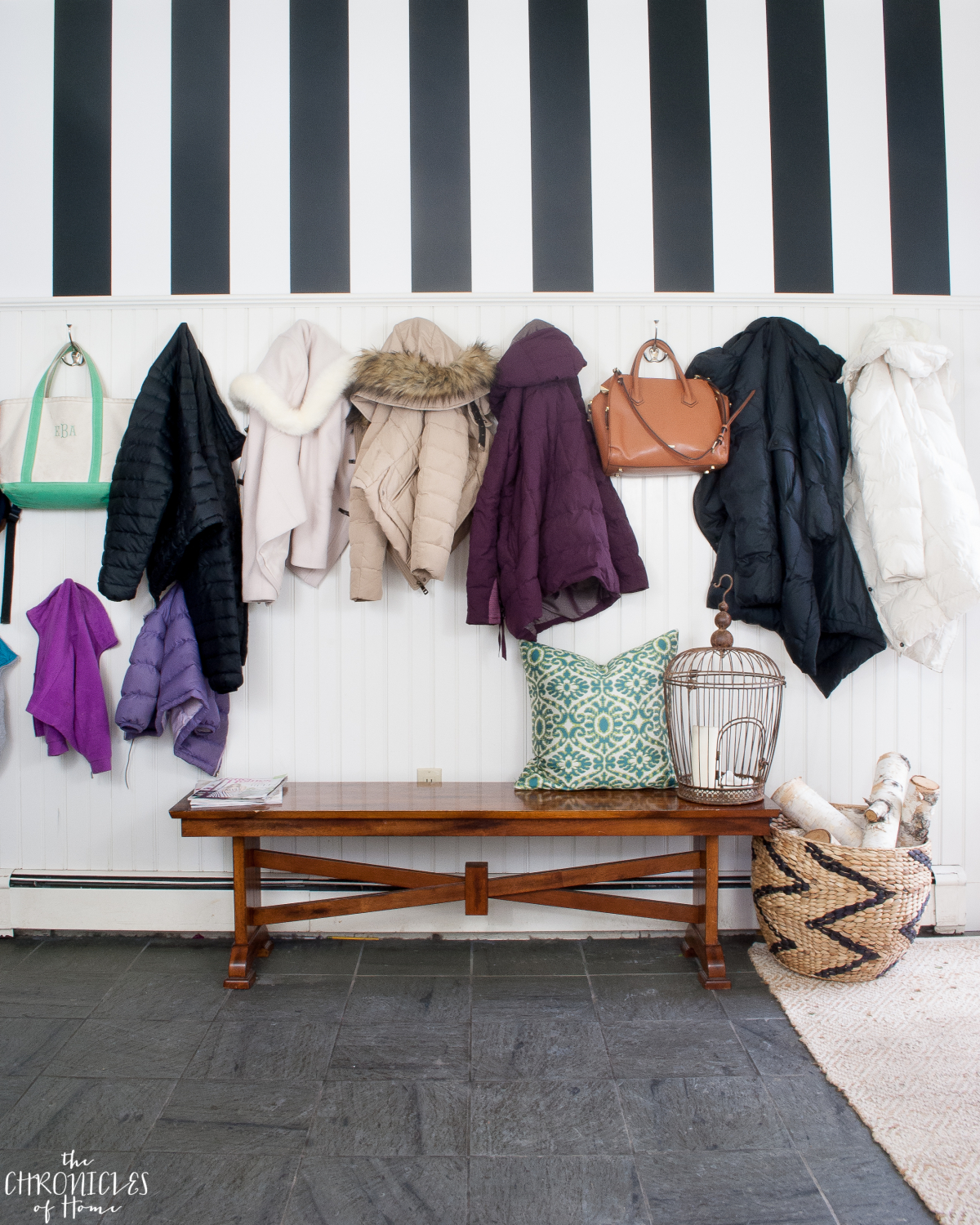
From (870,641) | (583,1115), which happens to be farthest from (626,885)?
(870,641)

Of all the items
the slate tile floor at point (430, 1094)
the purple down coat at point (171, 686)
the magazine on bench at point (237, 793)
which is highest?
the purple down coat at point (171, 686)

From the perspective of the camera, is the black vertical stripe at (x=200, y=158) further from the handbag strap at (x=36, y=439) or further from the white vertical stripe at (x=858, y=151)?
the white vertical stripe at (x=858, y=151)

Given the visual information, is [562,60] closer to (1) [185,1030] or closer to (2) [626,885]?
(2) [626,885]

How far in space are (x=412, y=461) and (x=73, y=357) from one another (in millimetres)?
1201

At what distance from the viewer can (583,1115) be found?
5.06 feet

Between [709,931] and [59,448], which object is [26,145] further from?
[709,931]

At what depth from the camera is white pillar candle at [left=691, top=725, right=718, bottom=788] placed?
80.0 inches

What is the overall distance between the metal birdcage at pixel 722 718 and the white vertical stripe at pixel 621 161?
1083 millimetres

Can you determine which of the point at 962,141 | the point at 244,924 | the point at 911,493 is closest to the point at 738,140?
the point at 962,141

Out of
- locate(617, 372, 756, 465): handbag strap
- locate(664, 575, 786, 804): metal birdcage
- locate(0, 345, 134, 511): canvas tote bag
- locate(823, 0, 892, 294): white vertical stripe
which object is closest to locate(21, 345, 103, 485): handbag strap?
locate(0, 345, 134, 511): canvas tote bag

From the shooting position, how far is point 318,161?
7.89 ft

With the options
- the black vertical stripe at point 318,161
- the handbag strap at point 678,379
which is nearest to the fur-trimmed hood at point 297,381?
the black vertical stripe at point 318,161

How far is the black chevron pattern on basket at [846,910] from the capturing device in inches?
74.7

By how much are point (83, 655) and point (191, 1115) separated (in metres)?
1.35
